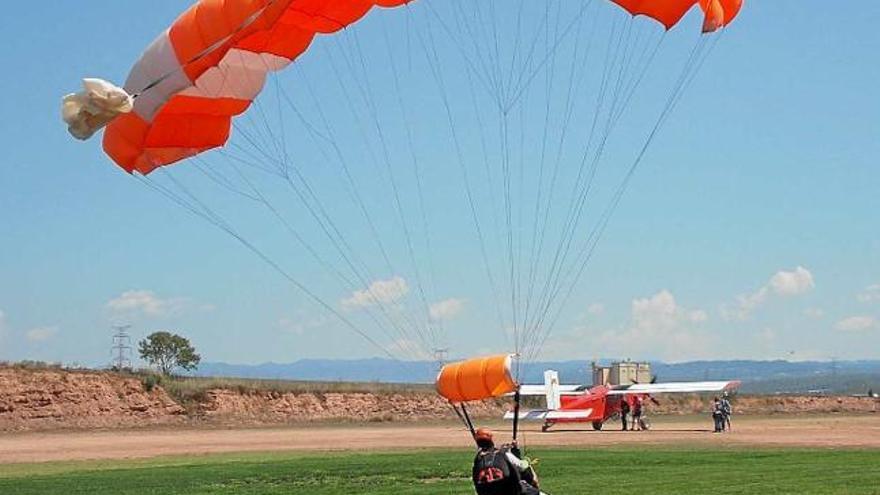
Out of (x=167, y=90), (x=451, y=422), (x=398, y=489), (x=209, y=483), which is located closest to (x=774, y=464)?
(x=398, y=489)

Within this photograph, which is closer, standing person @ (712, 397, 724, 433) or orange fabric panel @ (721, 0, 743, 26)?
orange fabric panel @ (721, 0, 743, 26)

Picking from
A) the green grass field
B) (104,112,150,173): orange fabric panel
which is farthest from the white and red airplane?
(104,112,150,173): orange fabric panel

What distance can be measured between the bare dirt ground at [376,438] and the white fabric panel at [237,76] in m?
19.5

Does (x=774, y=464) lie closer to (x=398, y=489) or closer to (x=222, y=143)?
(x=398, y=489)

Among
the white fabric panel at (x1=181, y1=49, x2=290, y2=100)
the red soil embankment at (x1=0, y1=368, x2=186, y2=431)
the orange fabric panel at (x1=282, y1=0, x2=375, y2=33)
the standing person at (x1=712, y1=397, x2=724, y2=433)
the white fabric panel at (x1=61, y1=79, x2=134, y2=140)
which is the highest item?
the orange fabric panel at (x1=282, y1=0, x2=375, y2=33)

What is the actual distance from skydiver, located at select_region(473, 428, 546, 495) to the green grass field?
25.5 ft

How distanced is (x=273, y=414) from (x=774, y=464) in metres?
38.5

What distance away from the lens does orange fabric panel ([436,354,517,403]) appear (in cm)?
1314

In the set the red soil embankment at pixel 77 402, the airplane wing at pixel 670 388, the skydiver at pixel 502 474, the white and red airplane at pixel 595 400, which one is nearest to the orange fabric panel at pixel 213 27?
the skydiver at pixel 502 474

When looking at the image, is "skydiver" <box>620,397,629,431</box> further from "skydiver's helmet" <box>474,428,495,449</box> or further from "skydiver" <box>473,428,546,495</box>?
"skydiver" <box>473,428,546,495</box>

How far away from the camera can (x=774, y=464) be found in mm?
24609

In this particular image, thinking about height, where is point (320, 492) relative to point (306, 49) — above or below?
below

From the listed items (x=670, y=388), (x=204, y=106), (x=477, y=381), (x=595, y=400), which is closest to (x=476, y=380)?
(x=477, y=381)

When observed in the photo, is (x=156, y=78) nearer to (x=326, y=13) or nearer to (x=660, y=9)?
(x=326, y=13)
